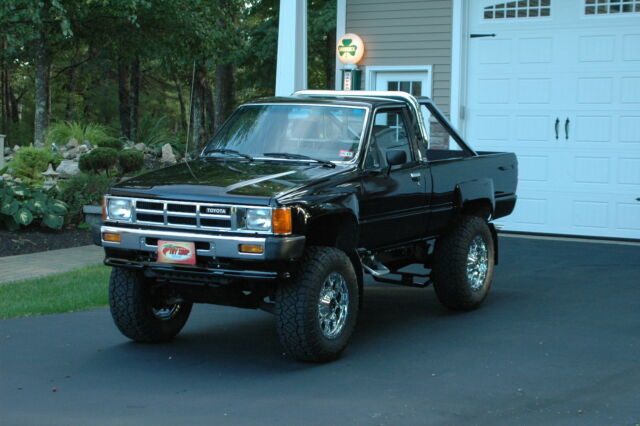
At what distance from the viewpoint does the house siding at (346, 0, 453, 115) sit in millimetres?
14836

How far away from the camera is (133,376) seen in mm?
6465

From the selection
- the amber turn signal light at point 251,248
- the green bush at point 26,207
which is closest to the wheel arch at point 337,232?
the amber turn signal light at point 251,248

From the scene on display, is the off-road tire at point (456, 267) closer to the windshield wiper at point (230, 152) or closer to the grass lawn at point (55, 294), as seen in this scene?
the windshield wiper at point (230, 152)

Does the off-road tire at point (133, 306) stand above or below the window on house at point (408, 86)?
below

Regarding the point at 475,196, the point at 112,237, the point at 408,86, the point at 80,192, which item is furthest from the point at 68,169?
the point at 112,237

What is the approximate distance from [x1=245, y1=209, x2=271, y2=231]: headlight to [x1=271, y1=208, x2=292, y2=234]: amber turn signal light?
36mm

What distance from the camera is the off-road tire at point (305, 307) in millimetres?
6543

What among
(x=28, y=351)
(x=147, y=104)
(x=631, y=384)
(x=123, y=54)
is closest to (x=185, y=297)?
(x=28, y=351)

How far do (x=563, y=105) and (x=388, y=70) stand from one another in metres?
2.93

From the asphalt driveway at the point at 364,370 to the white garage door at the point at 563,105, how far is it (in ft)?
14.5

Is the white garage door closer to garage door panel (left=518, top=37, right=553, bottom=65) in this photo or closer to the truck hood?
garage door panel (left=518, top=37, right=553, bottom=65)

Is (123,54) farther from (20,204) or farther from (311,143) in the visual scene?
(311,143)

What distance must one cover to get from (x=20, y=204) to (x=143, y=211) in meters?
6.94

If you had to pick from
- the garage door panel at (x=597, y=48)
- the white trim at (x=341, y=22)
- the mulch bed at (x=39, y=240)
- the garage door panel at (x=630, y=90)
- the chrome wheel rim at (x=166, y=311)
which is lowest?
the mulch bed at (x=39, y=240)
